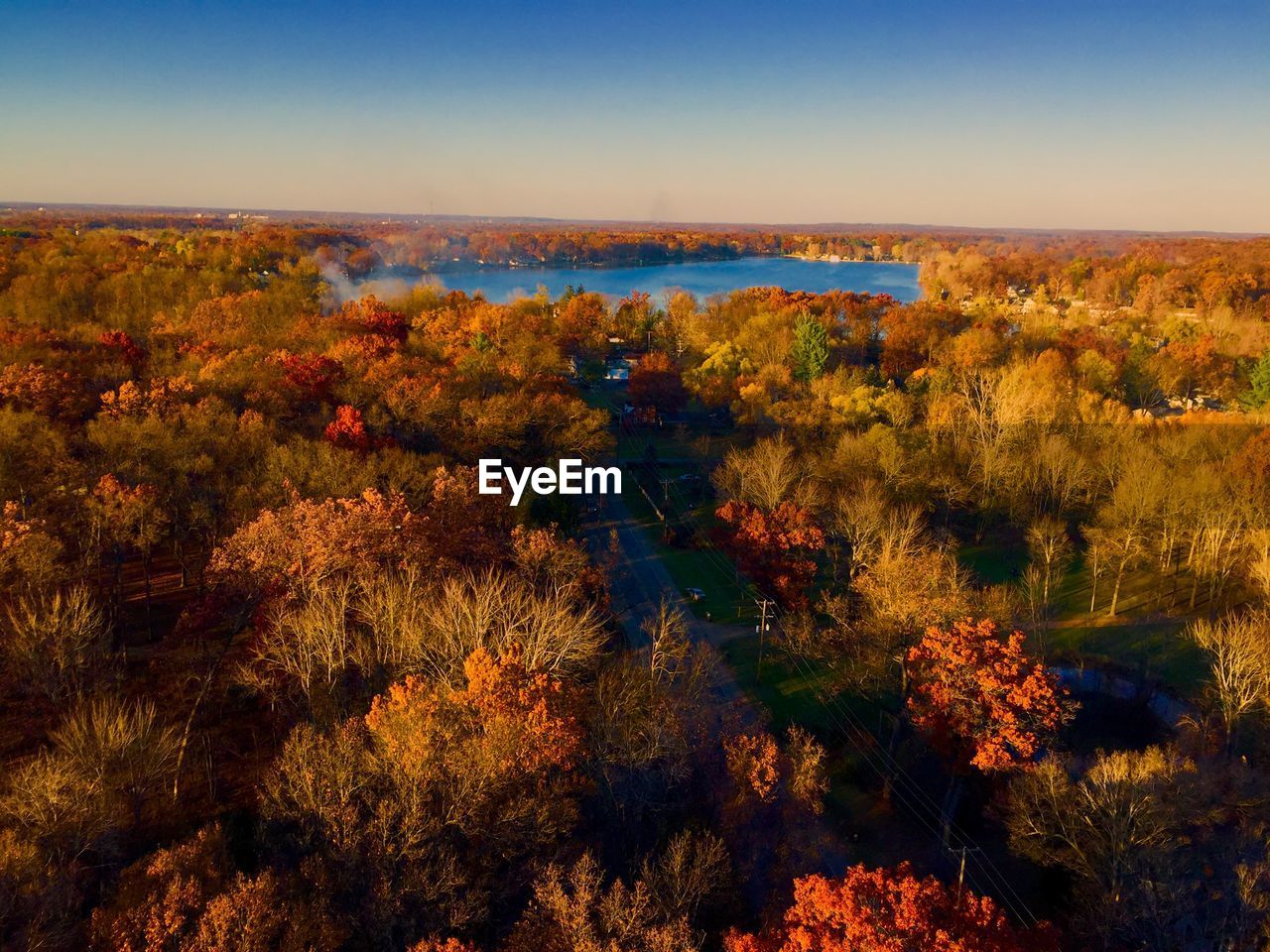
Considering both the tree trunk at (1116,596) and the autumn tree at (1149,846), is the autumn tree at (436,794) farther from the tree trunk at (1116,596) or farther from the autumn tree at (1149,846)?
the tree trunk at (1116,596)

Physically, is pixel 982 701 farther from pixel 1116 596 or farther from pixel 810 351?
pixel 810 351

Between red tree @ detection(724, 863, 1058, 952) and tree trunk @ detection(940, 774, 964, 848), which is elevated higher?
red tree @ detection(724, 863, 1058, 952)

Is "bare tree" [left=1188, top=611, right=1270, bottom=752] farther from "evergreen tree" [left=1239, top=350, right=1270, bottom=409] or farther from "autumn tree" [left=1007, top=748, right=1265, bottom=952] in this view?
"evergreen tree" [left=1239, top=350, right=1270, bottom=409]

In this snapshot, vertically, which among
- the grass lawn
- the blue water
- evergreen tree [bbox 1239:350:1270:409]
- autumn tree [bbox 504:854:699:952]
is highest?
the blue water

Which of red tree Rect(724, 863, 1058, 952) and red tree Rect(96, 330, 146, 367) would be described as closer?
red tree Rect(724, 863, 1058, 952)

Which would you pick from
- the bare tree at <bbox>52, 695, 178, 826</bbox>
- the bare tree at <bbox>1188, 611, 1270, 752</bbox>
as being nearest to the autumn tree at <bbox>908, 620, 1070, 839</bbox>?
the bare tree at <bbox>1188, 611, 1270, 752</bbox>

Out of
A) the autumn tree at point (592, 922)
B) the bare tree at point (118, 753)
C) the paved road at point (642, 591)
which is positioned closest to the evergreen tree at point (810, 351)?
the paved road at point (642, 591)

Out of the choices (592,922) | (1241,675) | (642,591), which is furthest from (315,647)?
(1241,675)

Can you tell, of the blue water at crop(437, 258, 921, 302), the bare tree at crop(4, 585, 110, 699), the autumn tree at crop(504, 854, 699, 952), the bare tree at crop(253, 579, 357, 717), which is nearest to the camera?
the autumn tree at crop(504, 854, 699, 952)
